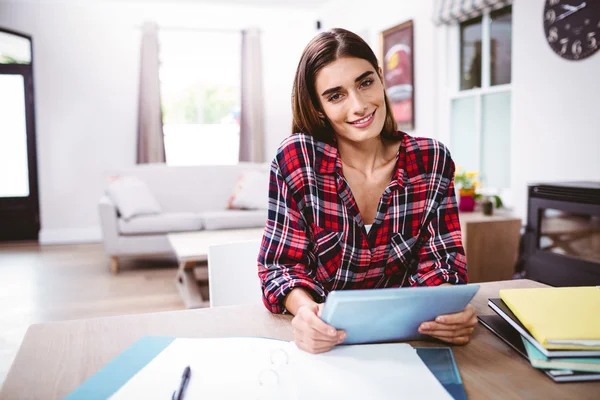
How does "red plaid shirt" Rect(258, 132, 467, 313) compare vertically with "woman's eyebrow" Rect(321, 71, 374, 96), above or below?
below

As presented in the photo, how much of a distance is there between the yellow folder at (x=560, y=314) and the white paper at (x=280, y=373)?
0.58 ft

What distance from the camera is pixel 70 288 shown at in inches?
149

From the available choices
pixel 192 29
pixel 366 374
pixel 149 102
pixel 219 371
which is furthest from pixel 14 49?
pixel 366 374

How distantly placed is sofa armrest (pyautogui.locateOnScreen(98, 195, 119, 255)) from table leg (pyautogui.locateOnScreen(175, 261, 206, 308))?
855mm

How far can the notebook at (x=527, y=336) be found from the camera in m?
0.68

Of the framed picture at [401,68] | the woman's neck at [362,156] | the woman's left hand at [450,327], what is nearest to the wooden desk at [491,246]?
the framed picture at [401,68]

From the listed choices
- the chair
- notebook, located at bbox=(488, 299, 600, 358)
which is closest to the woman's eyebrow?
the chair

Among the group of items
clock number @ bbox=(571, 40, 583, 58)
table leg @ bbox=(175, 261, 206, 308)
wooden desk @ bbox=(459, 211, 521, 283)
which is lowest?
table leg @ bbox=(175, 261, 206, 308)

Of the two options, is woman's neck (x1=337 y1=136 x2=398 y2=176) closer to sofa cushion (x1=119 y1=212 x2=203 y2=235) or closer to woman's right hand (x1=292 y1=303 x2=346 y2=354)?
woman's right hand (x1=292 y1=303 x2=346 y2=354)

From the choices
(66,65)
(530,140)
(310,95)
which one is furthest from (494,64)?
(66,65)

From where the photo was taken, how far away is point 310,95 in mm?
1179

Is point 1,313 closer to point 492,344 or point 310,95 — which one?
point 310,95

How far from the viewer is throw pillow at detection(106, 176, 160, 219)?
420 centimetres

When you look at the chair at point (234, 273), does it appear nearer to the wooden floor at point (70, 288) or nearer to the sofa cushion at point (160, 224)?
the wooden floor at point (70, 288)
